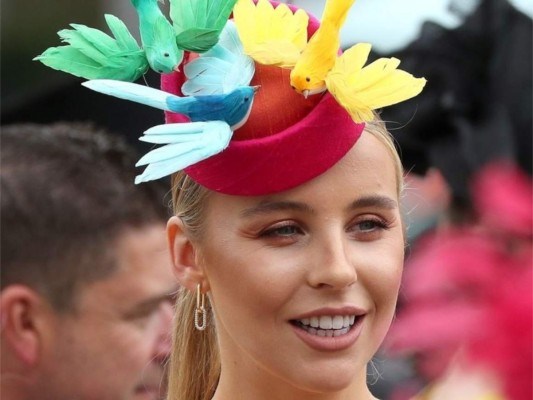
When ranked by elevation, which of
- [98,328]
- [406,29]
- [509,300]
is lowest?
[509,300]

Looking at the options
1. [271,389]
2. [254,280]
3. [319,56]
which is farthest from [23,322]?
[319,56]

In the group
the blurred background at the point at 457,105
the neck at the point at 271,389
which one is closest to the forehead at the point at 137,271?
the blurred background at the point at 457,105

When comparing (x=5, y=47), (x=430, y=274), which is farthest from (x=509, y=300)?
(x=5, y=47)

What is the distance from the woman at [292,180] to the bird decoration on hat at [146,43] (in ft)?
0.06

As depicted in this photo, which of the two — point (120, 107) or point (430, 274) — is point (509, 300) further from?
point (120, 107)

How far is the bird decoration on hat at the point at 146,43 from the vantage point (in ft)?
6.80

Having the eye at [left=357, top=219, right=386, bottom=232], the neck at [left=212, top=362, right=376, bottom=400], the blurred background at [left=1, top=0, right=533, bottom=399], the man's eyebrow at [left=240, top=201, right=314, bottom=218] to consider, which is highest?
the blurred background at [left=1, top=0, right=533, bottom=399]

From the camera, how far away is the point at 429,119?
371cm

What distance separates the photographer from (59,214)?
3.45 m

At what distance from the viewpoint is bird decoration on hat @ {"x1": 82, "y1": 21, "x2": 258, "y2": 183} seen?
1966 mm

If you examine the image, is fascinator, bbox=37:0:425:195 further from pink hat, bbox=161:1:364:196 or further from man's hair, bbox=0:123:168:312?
man's hair, bbox=0:123:168:312

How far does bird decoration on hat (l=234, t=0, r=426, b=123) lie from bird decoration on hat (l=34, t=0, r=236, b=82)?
0.08 m

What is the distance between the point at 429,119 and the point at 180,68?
1.68m

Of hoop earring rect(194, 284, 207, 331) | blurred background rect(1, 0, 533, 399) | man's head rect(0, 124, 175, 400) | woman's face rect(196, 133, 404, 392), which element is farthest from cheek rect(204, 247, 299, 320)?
man's head rect(0, 124, 175, 400)
